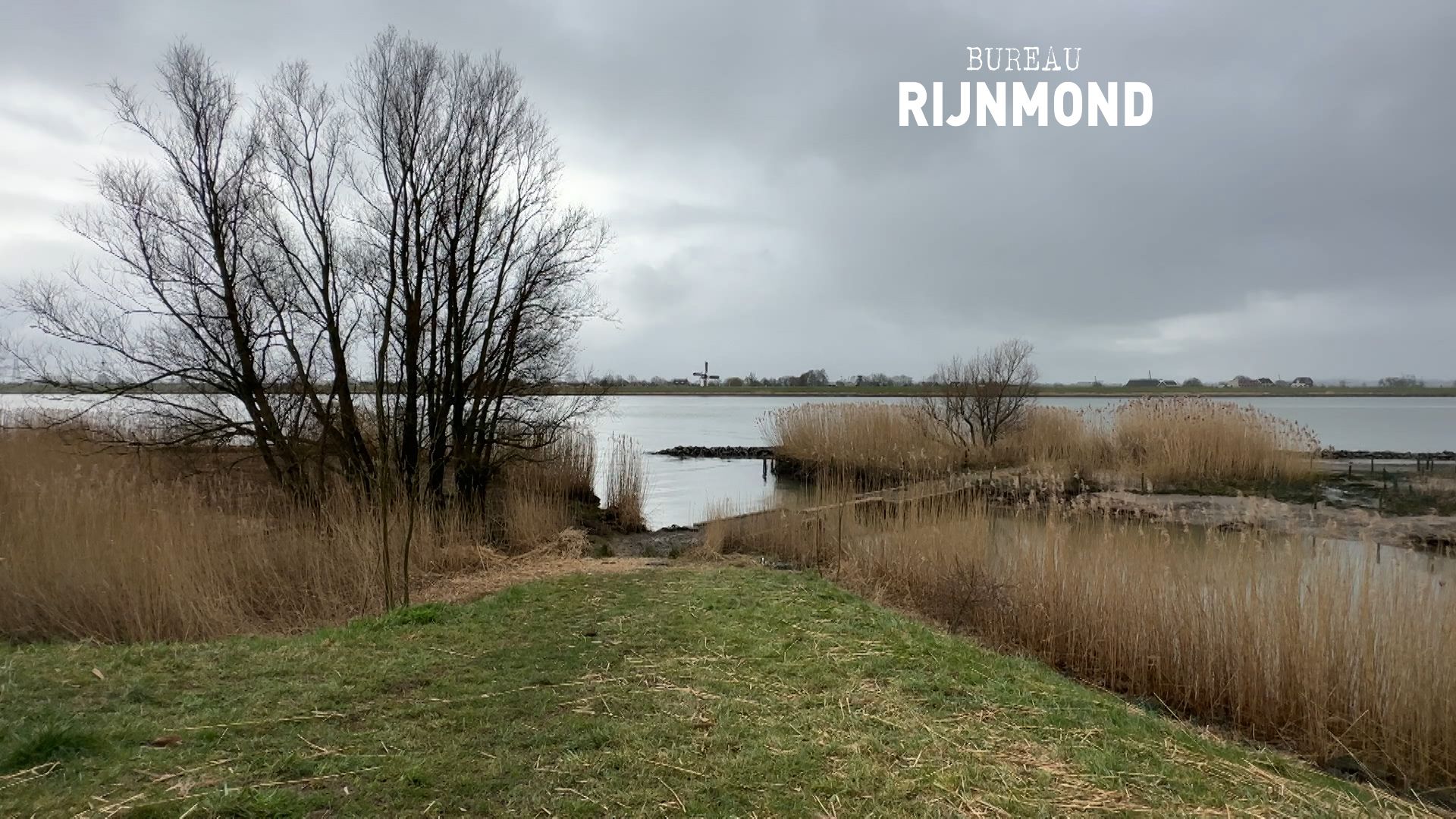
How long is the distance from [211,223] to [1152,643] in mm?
12350

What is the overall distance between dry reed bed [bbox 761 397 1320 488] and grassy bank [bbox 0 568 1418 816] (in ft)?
35.7

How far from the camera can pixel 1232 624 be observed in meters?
5.73

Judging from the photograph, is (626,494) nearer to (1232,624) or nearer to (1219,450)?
(1232,624)

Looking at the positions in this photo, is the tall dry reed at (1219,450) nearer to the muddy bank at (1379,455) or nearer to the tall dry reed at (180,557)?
the muddy bank at (1379,455)

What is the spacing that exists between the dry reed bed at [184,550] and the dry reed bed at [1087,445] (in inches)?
340

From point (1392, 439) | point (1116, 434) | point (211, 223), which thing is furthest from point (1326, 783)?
point (1392, 439)

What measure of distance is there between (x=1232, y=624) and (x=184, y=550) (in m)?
8.61

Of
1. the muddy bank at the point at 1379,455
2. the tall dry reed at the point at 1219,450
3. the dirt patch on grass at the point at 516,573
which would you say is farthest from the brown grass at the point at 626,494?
the muddy bank at the point at 1379,455

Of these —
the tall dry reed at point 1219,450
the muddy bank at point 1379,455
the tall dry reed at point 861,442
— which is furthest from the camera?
the muddy bank at point 1379,455

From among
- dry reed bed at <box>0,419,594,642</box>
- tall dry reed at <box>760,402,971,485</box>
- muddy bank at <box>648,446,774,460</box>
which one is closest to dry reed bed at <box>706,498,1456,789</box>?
dry reed bed at <box>0,419,594,642</box>

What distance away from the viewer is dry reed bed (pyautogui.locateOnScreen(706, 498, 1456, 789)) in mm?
4867

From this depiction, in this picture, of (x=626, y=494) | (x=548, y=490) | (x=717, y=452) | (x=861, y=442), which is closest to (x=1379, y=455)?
(x=861, y=442)

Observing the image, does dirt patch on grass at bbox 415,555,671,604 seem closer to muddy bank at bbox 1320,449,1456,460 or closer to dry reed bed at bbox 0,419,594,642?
dry reed bed at bbox 0,419,594,642

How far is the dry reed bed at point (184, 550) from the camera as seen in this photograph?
20.9 ft
